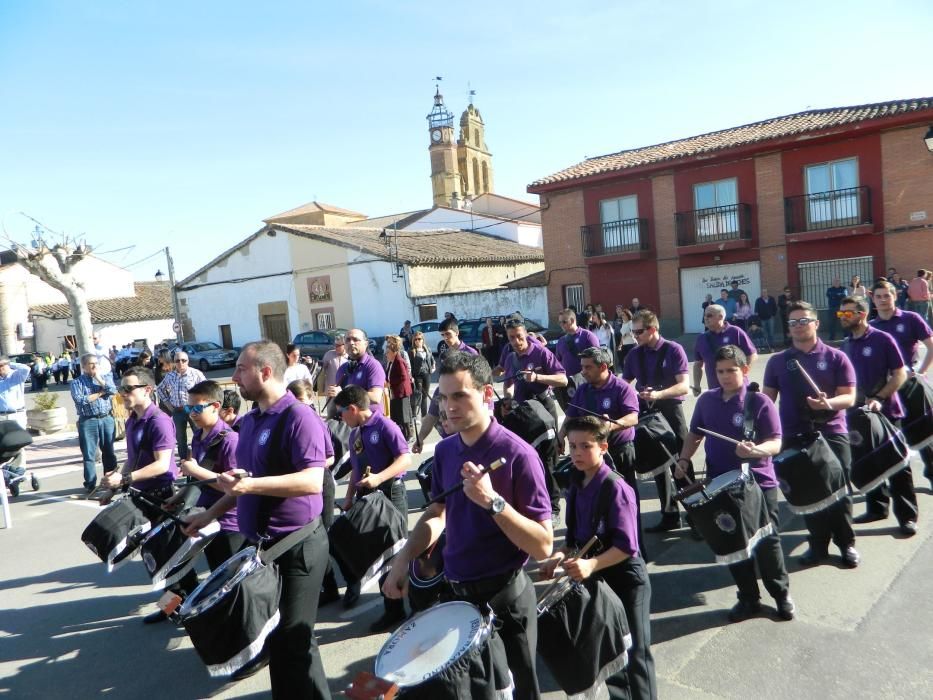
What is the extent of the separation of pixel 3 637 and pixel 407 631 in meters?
4.01

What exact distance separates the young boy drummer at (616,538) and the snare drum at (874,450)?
2.61 meters

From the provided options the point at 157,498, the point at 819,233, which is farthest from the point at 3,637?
the point at 819,233

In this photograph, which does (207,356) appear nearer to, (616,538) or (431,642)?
(616,538)

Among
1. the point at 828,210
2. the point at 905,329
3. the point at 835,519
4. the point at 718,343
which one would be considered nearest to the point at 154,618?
the point at 835,519

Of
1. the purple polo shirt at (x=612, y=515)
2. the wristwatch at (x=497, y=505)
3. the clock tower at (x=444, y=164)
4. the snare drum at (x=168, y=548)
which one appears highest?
the clock tower at (x=444, y=164)

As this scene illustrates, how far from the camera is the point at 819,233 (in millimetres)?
21828

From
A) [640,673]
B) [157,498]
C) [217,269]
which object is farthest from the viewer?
[217,269]

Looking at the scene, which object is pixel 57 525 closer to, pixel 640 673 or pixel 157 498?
pixel 157 498

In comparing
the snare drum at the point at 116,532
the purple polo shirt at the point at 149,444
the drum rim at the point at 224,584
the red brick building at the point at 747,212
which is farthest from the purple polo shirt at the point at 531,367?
the red brick building at the point at 747,212

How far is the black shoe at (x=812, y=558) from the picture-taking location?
4969 millimetres

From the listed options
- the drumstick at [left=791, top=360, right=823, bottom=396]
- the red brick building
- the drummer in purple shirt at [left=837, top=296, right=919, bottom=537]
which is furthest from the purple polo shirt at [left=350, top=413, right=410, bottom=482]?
the red brick building

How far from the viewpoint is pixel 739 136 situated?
24.4 meters

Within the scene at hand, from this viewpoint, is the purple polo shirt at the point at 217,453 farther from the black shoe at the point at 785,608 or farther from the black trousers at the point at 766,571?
the black shoe at the point at 785,608

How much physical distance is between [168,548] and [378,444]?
4.95 feet
